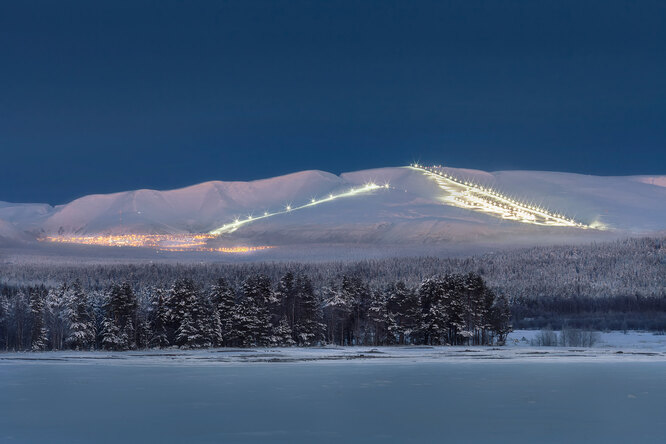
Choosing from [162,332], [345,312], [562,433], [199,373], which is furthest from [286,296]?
[562,433]

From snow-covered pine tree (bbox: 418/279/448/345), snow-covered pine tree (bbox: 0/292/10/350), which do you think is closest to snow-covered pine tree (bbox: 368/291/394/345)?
snow-covered pine tree (bbox: 418/279/448/345)

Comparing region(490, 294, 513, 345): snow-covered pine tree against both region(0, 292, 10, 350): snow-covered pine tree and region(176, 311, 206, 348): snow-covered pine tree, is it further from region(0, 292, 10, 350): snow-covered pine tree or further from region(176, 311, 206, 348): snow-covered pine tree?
region(0, 292, 10, 350): snow-covered pine tree

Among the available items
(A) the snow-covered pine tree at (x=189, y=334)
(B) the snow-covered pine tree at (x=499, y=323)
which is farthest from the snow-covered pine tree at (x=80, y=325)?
(B) the snow-covered pine tree at (x=499, y=323)

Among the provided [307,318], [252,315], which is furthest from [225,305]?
[307,318]

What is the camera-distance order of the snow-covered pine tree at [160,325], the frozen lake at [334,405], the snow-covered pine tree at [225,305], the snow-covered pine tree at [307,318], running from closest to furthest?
the frozen lake at [334,405], the snow-covered pine tree at [160,325], the snow-covered pine tree at [225,305], the snow-covered pine tree at [307,318]

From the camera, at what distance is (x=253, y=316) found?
363 feet

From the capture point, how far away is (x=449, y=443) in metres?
27.0

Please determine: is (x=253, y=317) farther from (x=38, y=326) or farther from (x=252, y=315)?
(x=38, y=326)

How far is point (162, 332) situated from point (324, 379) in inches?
2429

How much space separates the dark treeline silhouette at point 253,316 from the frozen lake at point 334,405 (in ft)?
158

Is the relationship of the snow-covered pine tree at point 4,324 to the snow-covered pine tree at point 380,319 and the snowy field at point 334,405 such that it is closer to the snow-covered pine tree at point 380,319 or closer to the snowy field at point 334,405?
the snow-covered pine tree at point 380,319

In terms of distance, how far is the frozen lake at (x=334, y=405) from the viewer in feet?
94.5

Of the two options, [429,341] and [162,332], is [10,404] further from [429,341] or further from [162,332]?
[429,341]

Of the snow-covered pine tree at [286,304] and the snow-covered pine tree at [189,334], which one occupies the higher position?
the snow-covered pine tree at [286,304]
